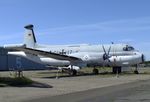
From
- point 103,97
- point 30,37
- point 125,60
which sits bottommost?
point 103,97

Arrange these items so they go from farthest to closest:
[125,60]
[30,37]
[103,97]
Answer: [30,37] → [125,60] → [103,97]

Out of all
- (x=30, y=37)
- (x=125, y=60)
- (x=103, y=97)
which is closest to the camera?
(x=103, y=97)

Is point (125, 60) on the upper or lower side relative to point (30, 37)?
lower

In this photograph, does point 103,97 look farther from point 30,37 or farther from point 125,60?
point 30,37

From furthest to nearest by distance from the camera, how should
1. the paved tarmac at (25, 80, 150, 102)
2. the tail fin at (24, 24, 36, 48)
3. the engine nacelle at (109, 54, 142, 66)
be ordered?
the tail fin at (24, 24, 36, 48), the engine nacelle at (109, 54, 142, 66), the paved tarmac at (25, 80, 150, 102)

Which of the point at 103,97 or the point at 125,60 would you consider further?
the point at 125,60

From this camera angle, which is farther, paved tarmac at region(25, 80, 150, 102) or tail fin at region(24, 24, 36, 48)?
tail fin at region(24, 24, 36, 48)

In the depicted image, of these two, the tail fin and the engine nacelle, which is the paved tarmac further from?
the tail fin

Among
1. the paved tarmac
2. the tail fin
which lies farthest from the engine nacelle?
the paved tarmac

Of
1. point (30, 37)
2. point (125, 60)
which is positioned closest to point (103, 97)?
point (125, 60)

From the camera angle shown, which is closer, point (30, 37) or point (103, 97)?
point (103, 97)

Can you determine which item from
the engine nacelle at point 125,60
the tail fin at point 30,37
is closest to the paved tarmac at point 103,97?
the engine nacelle at point 125,60

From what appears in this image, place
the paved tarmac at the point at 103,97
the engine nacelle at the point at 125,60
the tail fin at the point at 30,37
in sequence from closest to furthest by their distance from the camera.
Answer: the paved tarmac at the point at 103,97, the engine nacelle at the point at 125,60, the tail fin at the point at 30,37

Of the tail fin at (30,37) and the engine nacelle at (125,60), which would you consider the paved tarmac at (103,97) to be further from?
the tail fin at (30,37)
